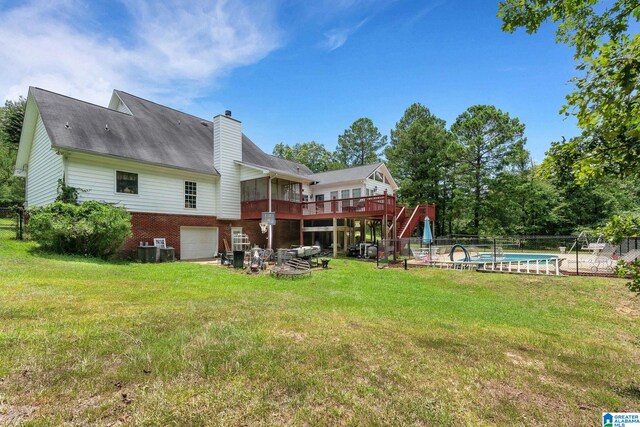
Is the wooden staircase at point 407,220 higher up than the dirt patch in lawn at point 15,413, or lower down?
higher up

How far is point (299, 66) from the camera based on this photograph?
16.0 m

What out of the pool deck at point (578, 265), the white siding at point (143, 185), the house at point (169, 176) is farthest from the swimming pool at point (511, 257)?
the white siding at point (143, 185)

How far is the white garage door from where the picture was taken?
16.6m

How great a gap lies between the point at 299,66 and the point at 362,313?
46.0ft

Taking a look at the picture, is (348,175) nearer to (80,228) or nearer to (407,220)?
(407,220)

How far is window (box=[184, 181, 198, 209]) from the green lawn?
A: 30.6 ft

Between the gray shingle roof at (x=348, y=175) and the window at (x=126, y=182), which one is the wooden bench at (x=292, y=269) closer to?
the window at (x=126, y=182)

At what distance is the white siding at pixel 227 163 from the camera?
1809 cm

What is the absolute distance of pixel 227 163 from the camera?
18.4 m

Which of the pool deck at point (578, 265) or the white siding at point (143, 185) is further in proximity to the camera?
the white siding at point (143, 185)

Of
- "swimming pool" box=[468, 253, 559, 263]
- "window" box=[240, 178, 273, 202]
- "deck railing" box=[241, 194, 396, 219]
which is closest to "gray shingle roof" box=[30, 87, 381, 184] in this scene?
"window" box=[240, 178, 273, 202]

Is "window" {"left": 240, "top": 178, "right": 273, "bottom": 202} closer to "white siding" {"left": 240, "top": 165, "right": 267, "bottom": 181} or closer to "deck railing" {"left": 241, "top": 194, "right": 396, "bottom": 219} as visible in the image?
"white siding" {"left": 240, "top": 165, "right": 267, "bottom": 181}

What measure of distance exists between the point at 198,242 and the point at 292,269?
8.52m

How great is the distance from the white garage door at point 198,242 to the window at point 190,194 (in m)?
1.31
